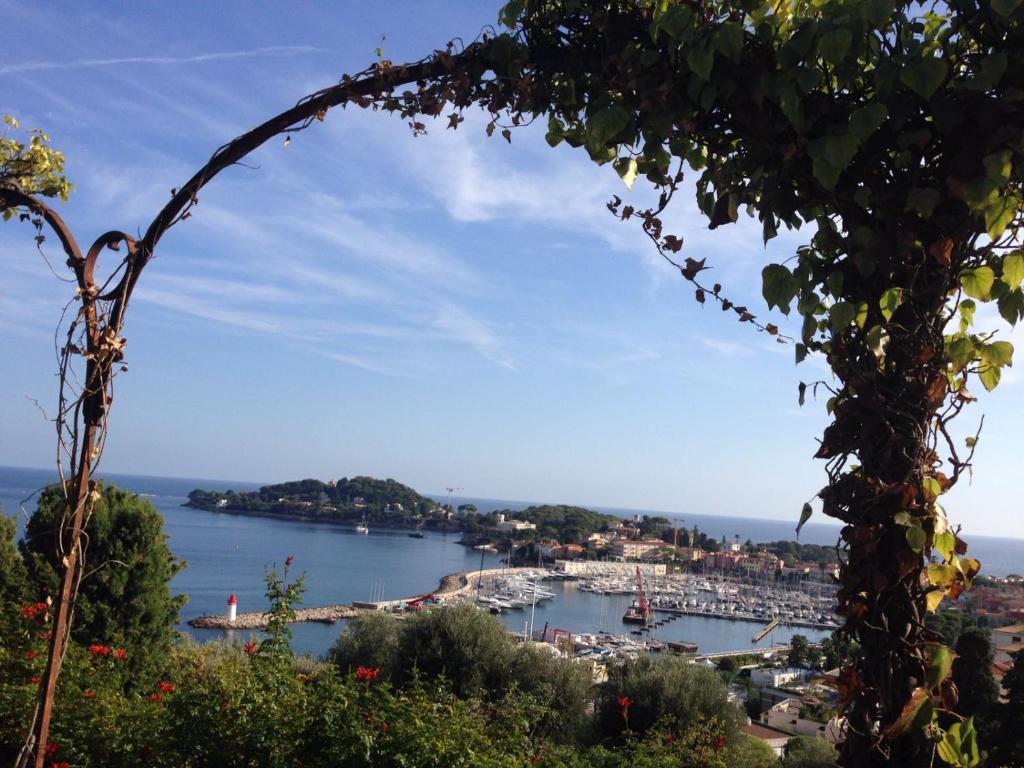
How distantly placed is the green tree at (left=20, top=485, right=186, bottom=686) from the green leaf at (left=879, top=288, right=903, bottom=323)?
6.67 m

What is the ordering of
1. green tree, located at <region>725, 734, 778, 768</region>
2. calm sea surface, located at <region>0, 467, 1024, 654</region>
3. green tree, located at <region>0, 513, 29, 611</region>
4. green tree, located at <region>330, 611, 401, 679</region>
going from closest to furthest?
green tree, located at <region>725, 734, 778, 768</region>
green tree, located at <region>0, 513, 29, 611</region>
green tree, located at <region>330, 611, 401, 679</region>
calm sea surface, located at <region>0, 467, 1024, 654</region>

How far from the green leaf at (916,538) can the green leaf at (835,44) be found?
1.97 ft

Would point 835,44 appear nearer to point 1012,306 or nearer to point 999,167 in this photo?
point 999,167

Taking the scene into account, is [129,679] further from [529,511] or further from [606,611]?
[529,511]

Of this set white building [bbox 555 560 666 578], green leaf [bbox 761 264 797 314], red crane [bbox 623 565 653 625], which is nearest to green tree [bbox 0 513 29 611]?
green leaf [bbox 761 264 797 314]

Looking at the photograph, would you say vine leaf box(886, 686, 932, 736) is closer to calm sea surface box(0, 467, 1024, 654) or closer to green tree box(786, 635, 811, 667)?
calm sea surface box(0, 467, 1024, 654)

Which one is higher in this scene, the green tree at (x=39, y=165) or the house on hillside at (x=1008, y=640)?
the green tree at (x=39, y=165)

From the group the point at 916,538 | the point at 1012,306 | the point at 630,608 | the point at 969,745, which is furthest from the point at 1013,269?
the point at 630,608

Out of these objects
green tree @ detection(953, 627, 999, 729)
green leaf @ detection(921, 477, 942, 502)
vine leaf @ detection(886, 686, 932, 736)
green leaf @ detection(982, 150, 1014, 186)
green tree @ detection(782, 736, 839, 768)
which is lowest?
green tree @ detection(782, 736, 839, 768)

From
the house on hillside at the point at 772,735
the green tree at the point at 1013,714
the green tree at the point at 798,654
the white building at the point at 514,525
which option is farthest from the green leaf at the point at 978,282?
the white building at the point at 514,525

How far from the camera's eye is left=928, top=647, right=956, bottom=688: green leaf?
0.93m

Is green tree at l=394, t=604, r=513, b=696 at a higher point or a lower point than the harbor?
higher

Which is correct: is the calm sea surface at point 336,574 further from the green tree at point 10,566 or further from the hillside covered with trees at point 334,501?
the green tree at point 10,566

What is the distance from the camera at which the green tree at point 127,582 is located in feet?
21.3
